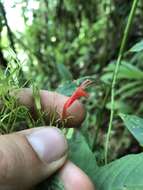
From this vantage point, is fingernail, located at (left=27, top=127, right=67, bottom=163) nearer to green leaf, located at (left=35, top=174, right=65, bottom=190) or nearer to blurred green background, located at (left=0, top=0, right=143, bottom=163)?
green leaf, located at (left=35, top=174, right=65, bottom=190)

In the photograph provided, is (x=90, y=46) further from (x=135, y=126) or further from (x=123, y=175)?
(x=123, y=175)

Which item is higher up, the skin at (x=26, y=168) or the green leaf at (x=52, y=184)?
the skin at (x=26, y=168)

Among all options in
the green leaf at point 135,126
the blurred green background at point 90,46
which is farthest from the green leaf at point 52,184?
the blurred green background at point 90,46

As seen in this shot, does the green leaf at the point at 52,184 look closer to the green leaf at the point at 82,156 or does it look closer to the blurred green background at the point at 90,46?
the green leaf at the point at 82,156

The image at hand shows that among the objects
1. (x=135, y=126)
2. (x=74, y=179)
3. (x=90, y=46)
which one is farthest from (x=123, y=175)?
(x=90, y=46)

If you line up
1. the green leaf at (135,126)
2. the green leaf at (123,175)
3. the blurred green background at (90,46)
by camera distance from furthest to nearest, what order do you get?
1. the blurred green background at (90,46)
2. the green leaf at (135,126)
3. the green leaf at (123,175)

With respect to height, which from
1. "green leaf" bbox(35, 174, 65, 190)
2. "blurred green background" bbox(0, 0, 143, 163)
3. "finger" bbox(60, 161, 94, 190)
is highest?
"finger" bbox(60, 161, 94, 190)

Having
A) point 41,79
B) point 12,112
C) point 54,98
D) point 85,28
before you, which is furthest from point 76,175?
point 85,28

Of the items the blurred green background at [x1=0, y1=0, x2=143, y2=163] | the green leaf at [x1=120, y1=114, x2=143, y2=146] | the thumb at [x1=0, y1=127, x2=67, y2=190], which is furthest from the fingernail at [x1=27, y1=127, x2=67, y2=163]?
the blurred green background at [x1=0, y1=0, x2=143, y2=163]
